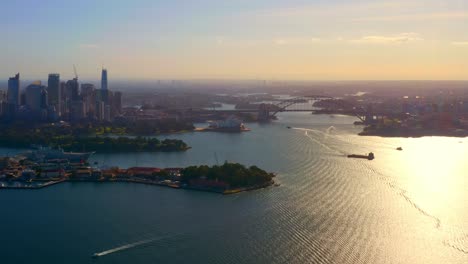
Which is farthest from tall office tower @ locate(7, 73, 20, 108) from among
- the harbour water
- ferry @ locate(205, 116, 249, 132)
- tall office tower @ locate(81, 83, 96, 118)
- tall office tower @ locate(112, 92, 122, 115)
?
the harbour water

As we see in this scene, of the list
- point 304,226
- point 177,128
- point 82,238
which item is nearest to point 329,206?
point 304,226

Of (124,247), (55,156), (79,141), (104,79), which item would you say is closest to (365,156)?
(55,156)

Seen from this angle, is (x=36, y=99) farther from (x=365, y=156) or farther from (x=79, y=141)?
(x=365, y=156)

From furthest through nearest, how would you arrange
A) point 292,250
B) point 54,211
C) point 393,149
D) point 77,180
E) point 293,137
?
point 293,137 < point 393,149 < point 77,180 < point 54,211 < point 292,250

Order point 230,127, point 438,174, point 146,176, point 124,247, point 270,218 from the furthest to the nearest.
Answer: point 230,127 < point 438,174 < point 146,176 < point 270,218 < point 124,247

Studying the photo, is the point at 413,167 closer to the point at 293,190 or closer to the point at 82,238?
the point at 293,190

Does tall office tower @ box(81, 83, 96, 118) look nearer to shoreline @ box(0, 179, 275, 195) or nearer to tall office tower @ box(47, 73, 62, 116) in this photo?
tall office tower @ box(47, 73, 62, 116)
